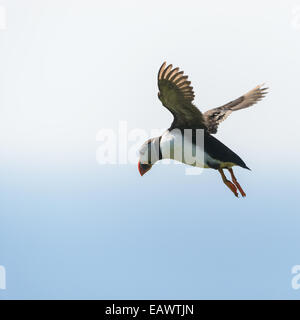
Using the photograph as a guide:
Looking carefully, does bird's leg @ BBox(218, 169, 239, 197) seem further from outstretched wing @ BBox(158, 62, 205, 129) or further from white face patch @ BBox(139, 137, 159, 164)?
white face patch @ BBox(139, 137, 159, 164)

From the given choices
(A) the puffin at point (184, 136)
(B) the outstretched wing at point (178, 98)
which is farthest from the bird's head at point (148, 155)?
(B) the outstretched wing at point (178, 98)

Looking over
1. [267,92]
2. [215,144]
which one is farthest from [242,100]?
[215,144]

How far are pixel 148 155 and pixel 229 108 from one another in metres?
1.02

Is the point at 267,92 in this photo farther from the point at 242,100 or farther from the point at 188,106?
the point at 188,106

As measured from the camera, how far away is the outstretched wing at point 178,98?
5.39 metres

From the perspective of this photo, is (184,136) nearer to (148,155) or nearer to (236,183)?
(148,155)

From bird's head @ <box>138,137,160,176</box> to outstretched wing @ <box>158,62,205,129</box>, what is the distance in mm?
273

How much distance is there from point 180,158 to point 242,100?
121 cm

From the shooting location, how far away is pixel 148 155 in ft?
20.1

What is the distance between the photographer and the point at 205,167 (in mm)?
5836

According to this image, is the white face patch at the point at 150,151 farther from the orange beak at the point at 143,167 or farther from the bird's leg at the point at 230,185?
the bird's leg at the point at 230,185

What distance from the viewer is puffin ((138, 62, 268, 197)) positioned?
545 centimetres

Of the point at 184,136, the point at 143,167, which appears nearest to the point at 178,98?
the point at 184,136

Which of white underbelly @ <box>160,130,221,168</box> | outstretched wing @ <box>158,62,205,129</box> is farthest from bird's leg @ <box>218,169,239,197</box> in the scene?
outstretched wing @ <box>158,62,205,129</box>
